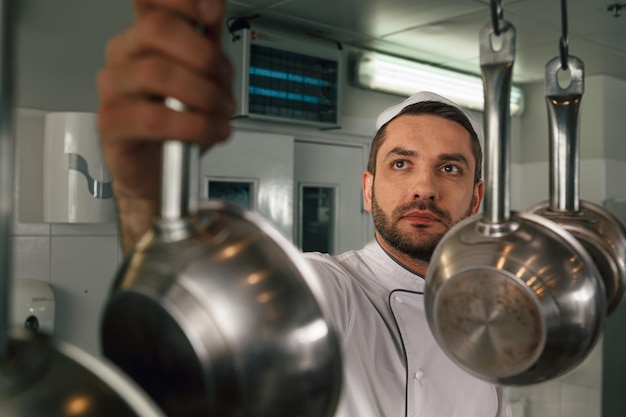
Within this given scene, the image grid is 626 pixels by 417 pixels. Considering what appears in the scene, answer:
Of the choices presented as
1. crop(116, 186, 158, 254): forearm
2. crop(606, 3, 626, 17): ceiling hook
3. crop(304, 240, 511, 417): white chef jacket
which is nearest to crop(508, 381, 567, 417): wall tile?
crop(606, 3, 626, 17): ceiling hook

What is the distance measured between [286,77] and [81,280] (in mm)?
1199

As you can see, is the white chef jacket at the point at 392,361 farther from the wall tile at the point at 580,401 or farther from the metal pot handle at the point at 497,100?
the wall tile at the point at 580,401

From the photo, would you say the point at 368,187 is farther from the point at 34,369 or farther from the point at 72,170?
the point at 34,369

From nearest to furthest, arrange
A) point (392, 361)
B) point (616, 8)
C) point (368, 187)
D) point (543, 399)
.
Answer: point (392, 361) → point (368, 187) → point (616, 8) → point (543, 399)

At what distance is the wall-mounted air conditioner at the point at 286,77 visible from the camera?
2697 mm

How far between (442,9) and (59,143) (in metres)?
1.51

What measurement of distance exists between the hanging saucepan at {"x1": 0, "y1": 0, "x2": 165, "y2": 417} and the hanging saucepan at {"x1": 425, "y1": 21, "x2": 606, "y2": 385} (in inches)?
16.6

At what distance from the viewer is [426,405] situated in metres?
1.31

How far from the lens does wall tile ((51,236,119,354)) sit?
7.49 feet

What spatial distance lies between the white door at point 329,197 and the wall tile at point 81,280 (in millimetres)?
965

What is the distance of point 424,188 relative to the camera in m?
1.43

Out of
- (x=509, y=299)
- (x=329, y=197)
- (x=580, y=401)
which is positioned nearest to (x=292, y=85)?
(x=329, y=197)

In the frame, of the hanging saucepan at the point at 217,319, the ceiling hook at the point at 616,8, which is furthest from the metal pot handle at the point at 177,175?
the ceiling hook at the point at 616,8

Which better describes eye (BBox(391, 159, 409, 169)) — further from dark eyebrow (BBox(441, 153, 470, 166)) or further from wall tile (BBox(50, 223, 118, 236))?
wall tile (BBox(50, 223, 118, 236))
